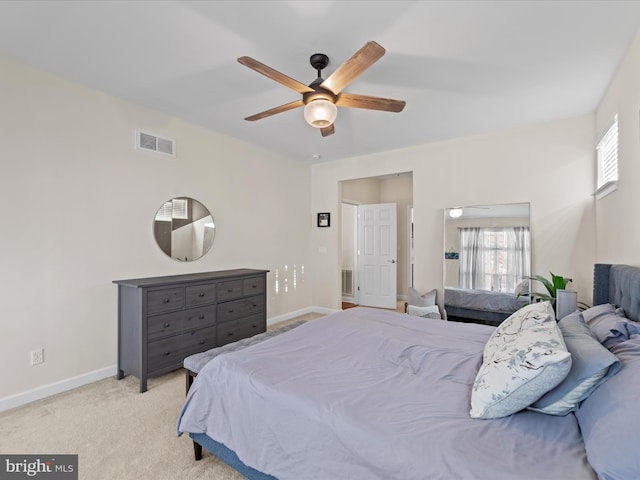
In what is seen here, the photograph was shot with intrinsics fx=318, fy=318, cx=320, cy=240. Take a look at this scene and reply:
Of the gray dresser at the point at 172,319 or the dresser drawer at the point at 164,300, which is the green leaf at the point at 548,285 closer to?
the gray dresser at the point at 172,319

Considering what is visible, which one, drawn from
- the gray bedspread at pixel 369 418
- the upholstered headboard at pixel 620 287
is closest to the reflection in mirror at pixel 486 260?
the upholstered headboard at pixel 620 287

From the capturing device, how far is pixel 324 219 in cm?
543

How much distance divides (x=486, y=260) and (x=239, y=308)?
3064 mm

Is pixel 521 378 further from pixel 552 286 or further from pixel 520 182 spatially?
pixel 520 182

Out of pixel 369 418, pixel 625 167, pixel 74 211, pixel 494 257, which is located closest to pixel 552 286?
pixel 494 257

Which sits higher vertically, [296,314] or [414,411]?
[414,411]

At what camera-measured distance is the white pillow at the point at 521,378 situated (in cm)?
115

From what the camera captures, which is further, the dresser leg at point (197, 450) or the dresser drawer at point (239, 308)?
the dresser drawer at point (239, 308)

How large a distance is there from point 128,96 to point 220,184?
1.35m

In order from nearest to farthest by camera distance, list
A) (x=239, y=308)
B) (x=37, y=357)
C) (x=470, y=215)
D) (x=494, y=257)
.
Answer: (x=37, y=357)
(x=239, y=308)
(x=494, y=257)
(x=470, y=215)

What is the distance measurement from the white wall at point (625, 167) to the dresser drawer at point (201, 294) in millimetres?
3487

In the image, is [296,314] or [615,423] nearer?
[615,423]

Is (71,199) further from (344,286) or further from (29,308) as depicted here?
(344,286)

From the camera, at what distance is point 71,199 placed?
2.79 meters
